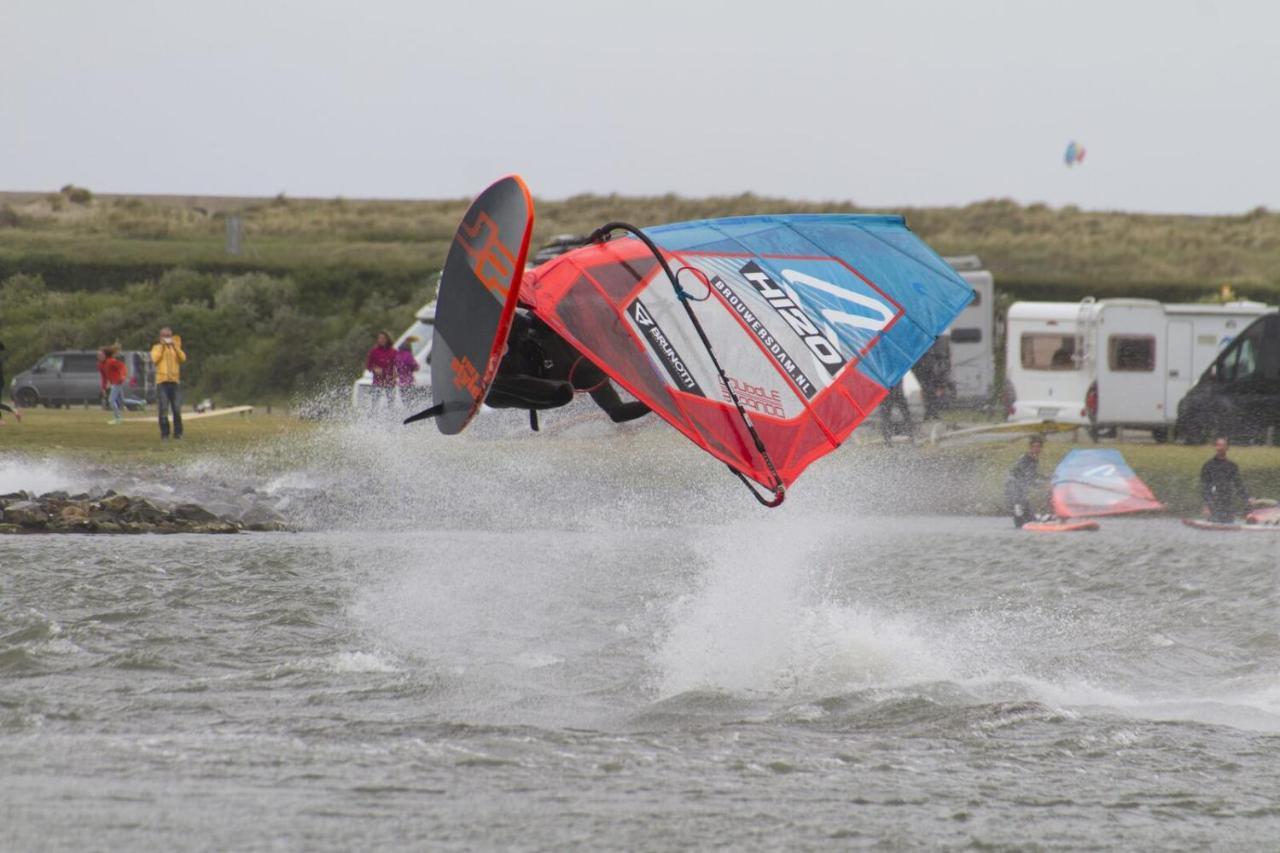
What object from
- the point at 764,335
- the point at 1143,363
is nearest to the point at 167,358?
the point at 764,335

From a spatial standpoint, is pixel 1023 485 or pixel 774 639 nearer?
pixel 774 639

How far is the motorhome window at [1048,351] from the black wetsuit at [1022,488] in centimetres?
Answer: 899

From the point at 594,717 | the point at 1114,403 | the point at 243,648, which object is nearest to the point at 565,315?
the point at 594,717

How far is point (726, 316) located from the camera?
9.17 m

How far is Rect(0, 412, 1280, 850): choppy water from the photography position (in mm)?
6754

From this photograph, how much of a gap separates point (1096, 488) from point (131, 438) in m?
12.9

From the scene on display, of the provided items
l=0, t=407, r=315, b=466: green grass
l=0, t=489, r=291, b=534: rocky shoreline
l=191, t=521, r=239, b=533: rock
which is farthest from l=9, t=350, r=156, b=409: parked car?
l=191, t=521, r=239, b=533: rock

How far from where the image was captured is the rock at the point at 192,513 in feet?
59.8

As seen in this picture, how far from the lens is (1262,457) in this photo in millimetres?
23172

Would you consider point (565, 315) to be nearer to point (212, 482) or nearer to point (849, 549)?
point (849, 549)

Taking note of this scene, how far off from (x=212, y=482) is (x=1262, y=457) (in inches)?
557

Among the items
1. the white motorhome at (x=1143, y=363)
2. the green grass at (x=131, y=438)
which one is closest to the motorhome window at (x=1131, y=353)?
the white motorhome at (x=1143, y=363)

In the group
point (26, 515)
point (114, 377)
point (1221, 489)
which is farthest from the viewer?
point (114, 377)

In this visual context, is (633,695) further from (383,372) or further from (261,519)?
(383,372)
